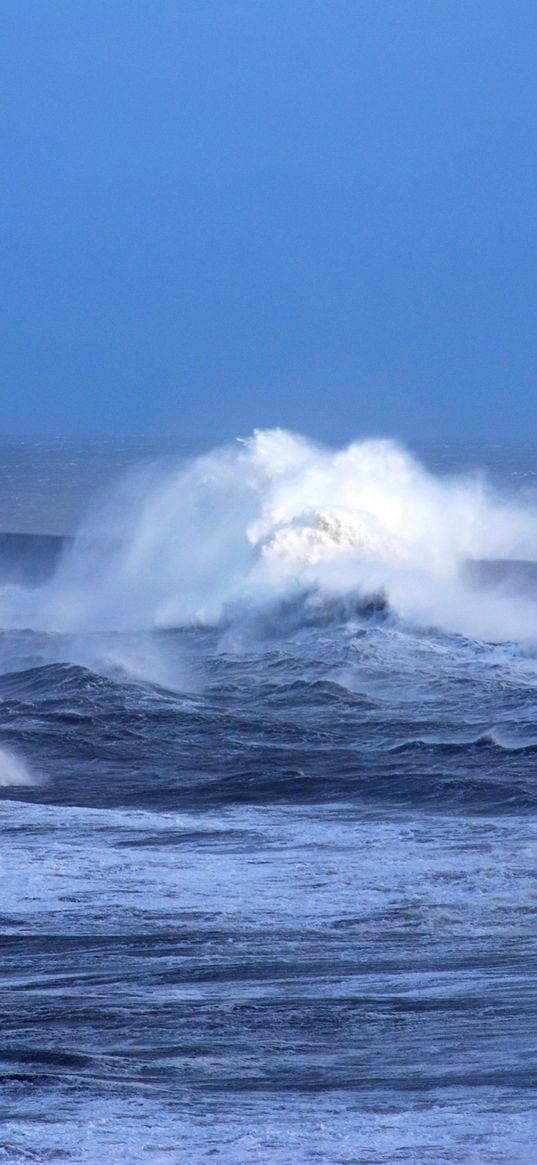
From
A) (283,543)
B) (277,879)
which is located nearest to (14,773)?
(277,879)

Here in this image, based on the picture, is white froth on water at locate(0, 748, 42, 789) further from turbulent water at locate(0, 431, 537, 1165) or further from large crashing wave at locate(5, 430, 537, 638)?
large crashing wave at locate(5, 430, 537, 638)

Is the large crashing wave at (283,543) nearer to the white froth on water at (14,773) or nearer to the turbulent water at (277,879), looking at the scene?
the turbulent water at (277,879)

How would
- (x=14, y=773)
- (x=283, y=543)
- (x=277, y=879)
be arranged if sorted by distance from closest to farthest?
(x=277, y=879), (x=14, y=773), (x=283, y=543)

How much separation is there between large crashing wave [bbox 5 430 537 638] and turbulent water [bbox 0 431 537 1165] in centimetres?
22

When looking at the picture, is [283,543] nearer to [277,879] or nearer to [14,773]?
[14,773]

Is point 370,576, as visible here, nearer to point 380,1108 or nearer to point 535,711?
point 535,711

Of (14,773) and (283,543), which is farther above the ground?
(283,543)

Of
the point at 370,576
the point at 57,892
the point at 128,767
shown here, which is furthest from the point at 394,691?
the point at 57,892

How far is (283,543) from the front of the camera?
27531 mm

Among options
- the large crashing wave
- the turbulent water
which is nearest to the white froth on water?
the turbulent water

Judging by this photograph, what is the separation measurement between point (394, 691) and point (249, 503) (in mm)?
13008

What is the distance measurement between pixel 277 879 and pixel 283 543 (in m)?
18.2

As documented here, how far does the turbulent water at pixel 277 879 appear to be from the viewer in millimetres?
5883

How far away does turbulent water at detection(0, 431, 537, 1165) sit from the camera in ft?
19.3
